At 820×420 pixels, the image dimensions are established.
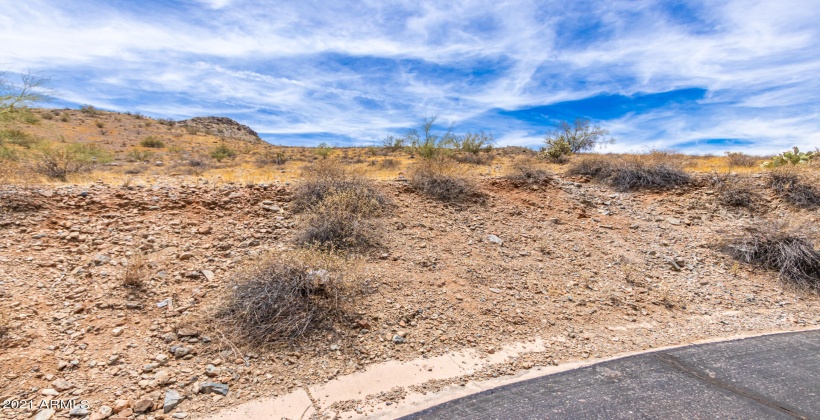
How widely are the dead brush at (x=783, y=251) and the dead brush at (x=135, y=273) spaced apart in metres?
9.37

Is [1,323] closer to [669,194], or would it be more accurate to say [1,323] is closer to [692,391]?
[692,391]

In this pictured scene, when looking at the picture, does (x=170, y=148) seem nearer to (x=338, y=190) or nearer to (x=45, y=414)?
(x=338, y=190)

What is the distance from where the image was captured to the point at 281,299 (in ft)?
12.7

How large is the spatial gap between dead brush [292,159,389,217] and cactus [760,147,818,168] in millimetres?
11473

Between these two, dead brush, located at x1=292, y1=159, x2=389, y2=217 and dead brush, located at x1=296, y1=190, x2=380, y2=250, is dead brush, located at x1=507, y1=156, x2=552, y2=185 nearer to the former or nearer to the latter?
dead brush, located at x1=292, y1=159, x2=389, y2=217

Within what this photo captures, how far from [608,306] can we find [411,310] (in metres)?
2.78

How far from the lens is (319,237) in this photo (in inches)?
223

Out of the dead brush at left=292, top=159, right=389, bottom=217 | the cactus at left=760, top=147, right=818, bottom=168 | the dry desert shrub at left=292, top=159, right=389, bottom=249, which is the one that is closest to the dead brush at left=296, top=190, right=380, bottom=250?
the dry desert shrub at left=292, top=159, right=389, bottom=249

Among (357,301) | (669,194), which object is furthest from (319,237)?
(669,194)

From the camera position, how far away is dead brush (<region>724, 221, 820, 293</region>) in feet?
19.3

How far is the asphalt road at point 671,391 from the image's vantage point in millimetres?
2826

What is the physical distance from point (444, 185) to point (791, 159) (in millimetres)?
11178

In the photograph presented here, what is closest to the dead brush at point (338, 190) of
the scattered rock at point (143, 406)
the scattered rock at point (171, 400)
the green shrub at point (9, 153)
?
the scattered rock at point (171, 400)

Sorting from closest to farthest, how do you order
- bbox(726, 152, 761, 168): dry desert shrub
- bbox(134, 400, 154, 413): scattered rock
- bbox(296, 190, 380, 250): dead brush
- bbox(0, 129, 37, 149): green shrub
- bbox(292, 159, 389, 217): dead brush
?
bbox(134, 400, 154, 413): scattered rock, bbox(296, 190, 380, 250): dead brush, bbox(292, 159, 389, 217): dead brush, bbox(0, 129, 37, 149): green shrub, bbox(726, 152, 761, 168): dry desert shrub
